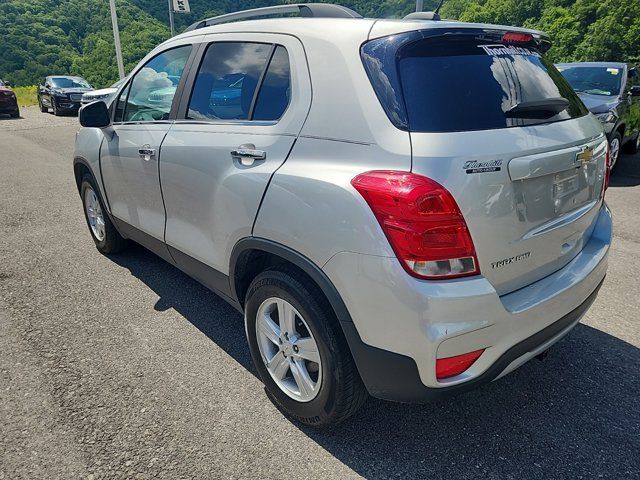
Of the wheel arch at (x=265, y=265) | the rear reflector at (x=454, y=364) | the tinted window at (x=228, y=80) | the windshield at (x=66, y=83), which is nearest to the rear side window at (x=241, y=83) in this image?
the tinted window at (x=228, y=80)

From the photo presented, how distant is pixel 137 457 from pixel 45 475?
374mm

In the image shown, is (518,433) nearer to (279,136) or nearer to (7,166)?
(279,136)

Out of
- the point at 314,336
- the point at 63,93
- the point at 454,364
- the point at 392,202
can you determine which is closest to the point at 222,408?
the point at 314,336

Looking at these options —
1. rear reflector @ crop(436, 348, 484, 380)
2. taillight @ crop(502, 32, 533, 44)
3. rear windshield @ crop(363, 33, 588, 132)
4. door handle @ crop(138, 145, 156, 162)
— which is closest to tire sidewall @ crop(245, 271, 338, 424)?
rear reflector @ crop(436, 348, 484, 380)

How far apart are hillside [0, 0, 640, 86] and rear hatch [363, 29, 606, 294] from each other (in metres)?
38.2

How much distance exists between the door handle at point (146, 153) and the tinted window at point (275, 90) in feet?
3.28

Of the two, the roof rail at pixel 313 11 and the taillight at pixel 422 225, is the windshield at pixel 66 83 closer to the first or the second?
the roof rail at pixel 313 11

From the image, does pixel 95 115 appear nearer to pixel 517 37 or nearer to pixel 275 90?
pixel 275 90

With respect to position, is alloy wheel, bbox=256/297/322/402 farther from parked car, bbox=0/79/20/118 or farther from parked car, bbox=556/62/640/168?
parked car, bbox=0/79/20/118

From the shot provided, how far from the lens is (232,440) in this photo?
2215 mm

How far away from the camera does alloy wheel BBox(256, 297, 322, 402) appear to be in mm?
2166

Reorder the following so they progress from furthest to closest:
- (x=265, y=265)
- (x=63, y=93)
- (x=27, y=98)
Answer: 1. (x=27, y=98)
2. (x=63, y=93)
3. (x=265, y=265)

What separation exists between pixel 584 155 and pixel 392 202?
1.04 m

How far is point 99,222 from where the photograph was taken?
439 cm
